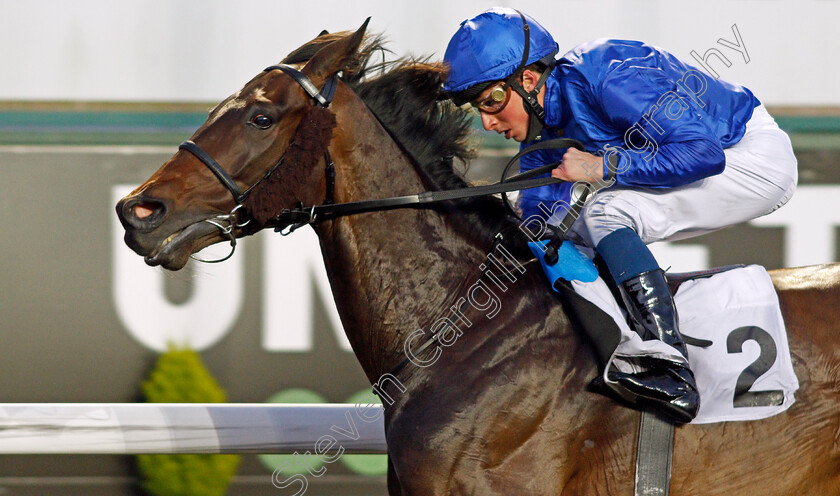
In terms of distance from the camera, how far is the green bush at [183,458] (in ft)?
12.6

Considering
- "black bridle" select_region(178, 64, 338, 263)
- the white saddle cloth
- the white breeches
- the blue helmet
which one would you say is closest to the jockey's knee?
the white breeches

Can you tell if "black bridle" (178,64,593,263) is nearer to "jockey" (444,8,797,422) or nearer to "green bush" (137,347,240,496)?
"jockey" (444,8,797,422)

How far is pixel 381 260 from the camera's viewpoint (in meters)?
2.05

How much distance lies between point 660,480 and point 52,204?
3.26m

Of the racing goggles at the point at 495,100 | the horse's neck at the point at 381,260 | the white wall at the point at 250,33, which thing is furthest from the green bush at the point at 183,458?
the racing goggles at the point at 495,100

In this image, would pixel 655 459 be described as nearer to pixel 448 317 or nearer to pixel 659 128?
pixel 448 317

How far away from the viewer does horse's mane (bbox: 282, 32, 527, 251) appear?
2.17 metres

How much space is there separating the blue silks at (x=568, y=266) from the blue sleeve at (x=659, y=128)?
23 centimetres

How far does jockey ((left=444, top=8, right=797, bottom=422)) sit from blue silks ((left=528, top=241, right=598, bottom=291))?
0.05m

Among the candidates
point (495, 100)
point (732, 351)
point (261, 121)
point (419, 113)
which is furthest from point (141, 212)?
point (732, 351)

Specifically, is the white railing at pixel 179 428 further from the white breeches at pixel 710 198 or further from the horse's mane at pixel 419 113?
the white breeches at pixel 710 198

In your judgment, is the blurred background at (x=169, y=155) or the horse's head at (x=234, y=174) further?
the blurred background at (x=169, y=155)

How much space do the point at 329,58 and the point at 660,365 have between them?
1160 millimetres

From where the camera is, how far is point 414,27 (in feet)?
13.2
